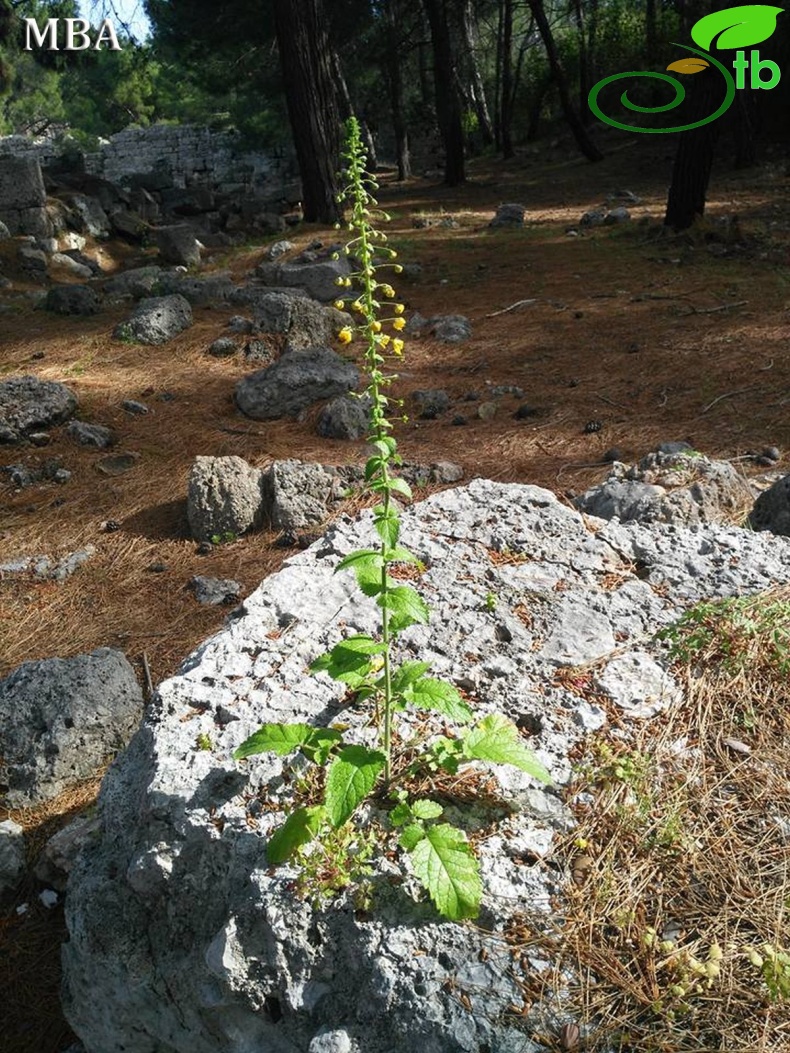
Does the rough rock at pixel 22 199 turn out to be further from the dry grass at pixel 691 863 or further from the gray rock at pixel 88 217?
the dry grass at pixel 691 863

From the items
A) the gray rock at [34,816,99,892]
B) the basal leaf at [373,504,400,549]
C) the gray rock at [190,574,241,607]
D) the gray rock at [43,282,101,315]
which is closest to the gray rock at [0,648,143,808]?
the gray rock at [34,816,99,892]

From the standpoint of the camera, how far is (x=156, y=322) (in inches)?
271

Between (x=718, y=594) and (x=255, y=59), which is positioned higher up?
(x=255, y=59)

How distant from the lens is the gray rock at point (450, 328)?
6.64 meters

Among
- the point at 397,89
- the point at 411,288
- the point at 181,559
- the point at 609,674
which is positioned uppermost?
the point at 397,89

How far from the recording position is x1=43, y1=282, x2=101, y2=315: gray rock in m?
7.83

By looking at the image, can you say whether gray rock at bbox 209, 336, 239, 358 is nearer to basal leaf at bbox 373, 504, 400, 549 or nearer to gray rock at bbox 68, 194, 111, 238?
basal leaf at bbox 373, 504, 400, 549

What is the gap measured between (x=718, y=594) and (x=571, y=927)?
3.96ft

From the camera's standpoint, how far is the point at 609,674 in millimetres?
2229

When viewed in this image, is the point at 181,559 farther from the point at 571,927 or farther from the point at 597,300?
the point at 597,300

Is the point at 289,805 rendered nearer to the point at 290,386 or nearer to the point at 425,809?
the point at 425,809

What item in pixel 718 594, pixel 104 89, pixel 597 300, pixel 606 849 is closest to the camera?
pixel 606 849

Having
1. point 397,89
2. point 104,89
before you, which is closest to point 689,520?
point 397,89

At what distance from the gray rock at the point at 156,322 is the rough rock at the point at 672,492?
422 cm
